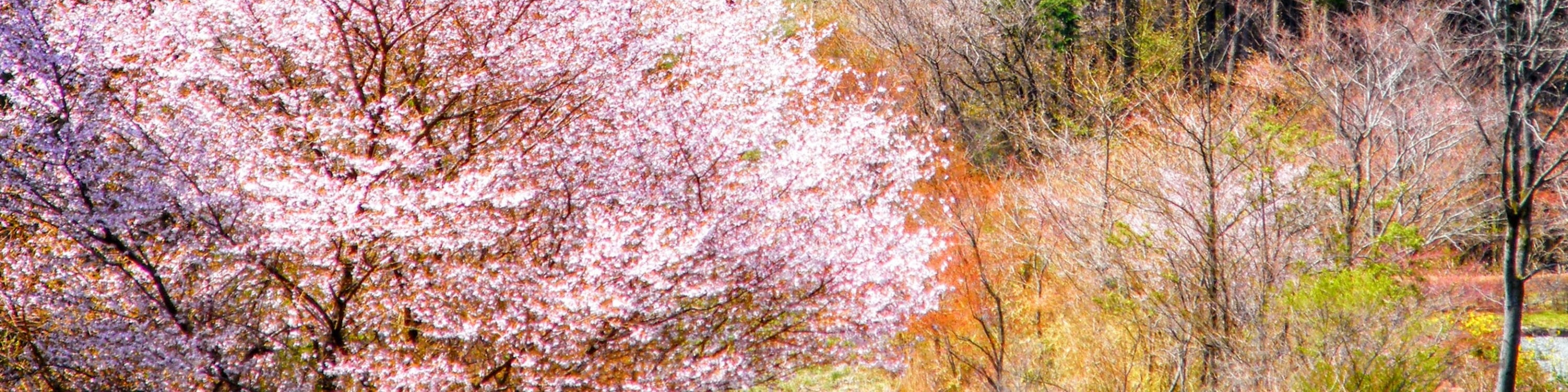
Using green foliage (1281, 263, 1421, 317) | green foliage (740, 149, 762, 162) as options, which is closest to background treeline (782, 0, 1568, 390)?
green foliage (1281, 263, 1421, 317)

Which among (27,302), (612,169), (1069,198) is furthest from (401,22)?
(1069,198)

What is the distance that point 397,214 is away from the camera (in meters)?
6.05

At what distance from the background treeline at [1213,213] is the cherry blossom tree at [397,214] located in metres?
1.76

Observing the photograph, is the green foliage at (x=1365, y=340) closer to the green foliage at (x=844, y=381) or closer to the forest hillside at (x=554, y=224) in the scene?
the forest hillside at (x=554, y=224)

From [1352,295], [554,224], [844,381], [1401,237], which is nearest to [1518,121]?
[1401,237]

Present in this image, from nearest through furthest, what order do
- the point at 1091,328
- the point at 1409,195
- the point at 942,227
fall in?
the point at 1091,328, the point at 942,227, the point at 1409,195

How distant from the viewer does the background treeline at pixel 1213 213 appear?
352 inches

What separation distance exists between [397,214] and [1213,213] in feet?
21.1

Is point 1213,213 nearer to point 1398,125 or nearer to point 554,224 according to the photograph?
point 554,224

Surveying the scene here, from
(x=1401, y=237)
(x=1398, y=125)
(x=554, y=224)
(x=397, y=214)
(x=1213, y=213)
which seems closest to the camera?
(x=397, y=214)

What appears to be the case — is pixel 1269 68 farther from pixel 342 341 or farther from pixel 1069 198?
pixel 342 341

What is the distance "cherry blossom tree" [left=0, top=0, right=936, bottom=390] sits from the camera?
6043 millimetres

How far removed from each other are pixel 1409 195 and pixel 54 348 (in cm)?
1538

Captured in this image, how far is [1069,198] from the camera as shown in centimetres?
1298
